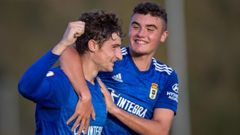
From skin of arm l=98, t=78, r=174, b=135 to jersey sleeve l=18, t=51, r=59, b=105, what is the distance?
2.94ft

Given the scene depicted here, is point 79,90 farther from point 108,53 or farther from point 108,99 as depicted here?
point 108,99

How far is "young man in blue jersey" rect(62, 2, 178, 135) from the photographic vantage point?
22.7 feet

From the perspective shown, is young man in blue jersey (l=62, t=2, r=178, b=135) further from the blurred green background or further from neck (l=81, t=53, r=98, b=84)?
the blurred green background

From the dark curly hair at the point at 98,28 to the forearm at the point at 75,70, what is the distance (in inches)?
2.4

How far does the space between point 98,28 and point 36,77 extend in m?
0.74

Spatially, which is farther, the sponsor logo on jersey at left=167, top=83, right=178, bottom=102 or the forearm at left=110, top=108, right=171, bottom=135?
the sponsor logo on jersey at left=167, top=83, right=178, bottom=102

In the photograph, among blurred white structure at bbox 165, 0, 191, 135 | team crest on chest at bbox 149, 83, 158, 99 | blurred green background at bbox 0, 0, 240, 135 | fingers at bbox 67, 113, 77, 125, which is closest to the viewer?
fingers at bbox 67, 113, 77, 125

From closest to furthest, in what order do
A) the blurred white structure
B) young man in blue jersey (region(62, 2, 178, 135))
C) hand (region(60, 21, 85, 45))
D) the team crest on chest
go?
hand (region(60, 21, 85, 45))
young man in blue jersey (region(62, 2, 178, 135))
the team crest on chest
the blurred white structure

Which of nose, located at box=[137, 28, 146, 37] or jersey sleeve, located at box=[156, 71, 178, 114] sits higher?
nose, located at box=[137, 28, 146, 37]

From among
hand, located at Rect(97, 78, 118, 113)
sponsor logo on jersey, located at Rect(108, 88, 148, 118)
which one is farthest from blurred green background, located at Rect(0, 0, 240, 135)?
hand, located at Rect(97, 78, 118, 113)

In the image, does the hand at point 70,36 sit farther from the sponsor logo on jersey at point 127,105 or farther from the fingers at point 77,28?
the sponsor logo on jersey at point 127,105

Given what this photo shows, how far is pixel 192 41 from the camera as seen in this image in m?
30.5

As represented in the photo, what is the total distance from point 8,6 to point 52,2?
1.74 metres

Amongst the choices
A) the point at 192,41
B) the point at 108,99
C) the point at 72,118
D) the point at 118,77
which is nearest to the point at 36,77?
the point at 72,118
